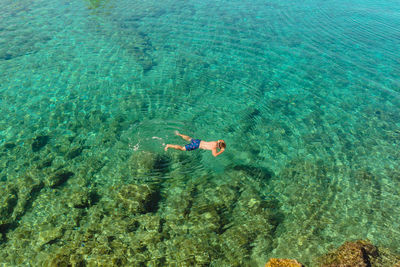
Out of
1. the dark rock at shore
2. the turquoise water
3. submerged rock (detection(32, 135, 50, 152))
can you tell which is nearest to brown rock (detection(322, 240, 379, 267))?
the dark rock at shore

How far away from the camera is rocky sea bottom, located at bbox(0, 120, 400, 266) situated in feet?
28.3

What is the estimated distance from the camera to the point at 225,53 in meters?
21.8

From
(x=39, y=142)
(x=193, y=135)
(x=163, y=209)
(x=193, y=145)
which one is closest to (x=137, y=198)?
(x=163, y=209)

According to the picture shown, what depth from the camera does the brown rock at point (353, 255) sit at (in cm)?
800

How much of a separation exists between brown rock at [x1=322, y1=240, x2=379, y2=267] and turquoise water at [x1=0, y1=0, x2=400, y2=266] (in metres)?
0.62

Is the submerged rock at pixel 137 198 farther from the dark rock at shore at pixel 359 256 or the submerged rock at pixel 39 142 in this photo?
the dark rock at shore at pixel 359 256

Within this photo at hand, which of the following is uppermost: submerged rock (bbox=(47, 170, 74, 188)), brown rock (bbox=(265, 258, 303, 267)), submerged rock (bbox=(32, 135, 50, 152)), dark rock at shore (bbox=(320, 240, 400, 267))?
submerged rock (bbox=(32, 135, 50, 152))

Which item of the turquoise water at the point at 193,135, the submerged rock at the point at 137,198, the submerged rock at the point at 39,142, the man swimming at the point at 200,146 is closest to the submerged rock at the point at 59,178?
the turquoise water at the point at 193,135

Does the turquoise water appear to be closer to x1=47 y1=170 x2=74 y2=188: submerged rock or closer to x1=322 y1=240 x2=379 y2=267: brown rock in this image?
x1=47 y1=170 x2=74 y2=188: submerged rock

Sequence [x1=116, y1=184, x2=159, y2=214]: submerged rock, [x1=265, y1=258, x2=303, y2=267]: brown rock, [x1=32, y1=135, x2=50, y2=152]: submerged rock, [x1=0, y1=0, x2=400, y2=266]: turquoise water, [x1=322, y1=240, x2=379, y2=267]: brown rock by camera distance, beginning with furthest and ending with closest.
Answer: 1. [x1=32, y1=135, x2=50, y2=152]: submerged rock
2. [x1=116, y1=184, x2=159, y2=214]: submerged rock
3. [x1=0, y1=0, x2=400, y2=266]: turquoise water
4. [x1=322, y1=240, x2=379, y2=267]: brown rock
5. [x1=265, y1=258, x2=303, y2=267]: brown rock

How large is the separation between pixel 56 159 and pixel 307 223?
11.6 m

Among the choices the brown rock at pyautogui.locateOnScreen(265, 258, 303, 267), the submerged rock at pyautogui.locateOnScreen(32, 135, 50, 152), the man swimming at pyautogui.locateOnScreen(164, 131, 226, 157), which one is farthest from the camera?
the submerged rock at pyautogui.locateOnScreen(32, 135, 50, 152)

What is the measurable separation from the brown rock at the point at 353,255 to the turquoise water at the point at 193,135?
2.04 feet

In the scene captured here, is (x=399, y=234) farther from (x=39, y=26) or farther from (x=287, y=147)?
(x=39, y=26)
